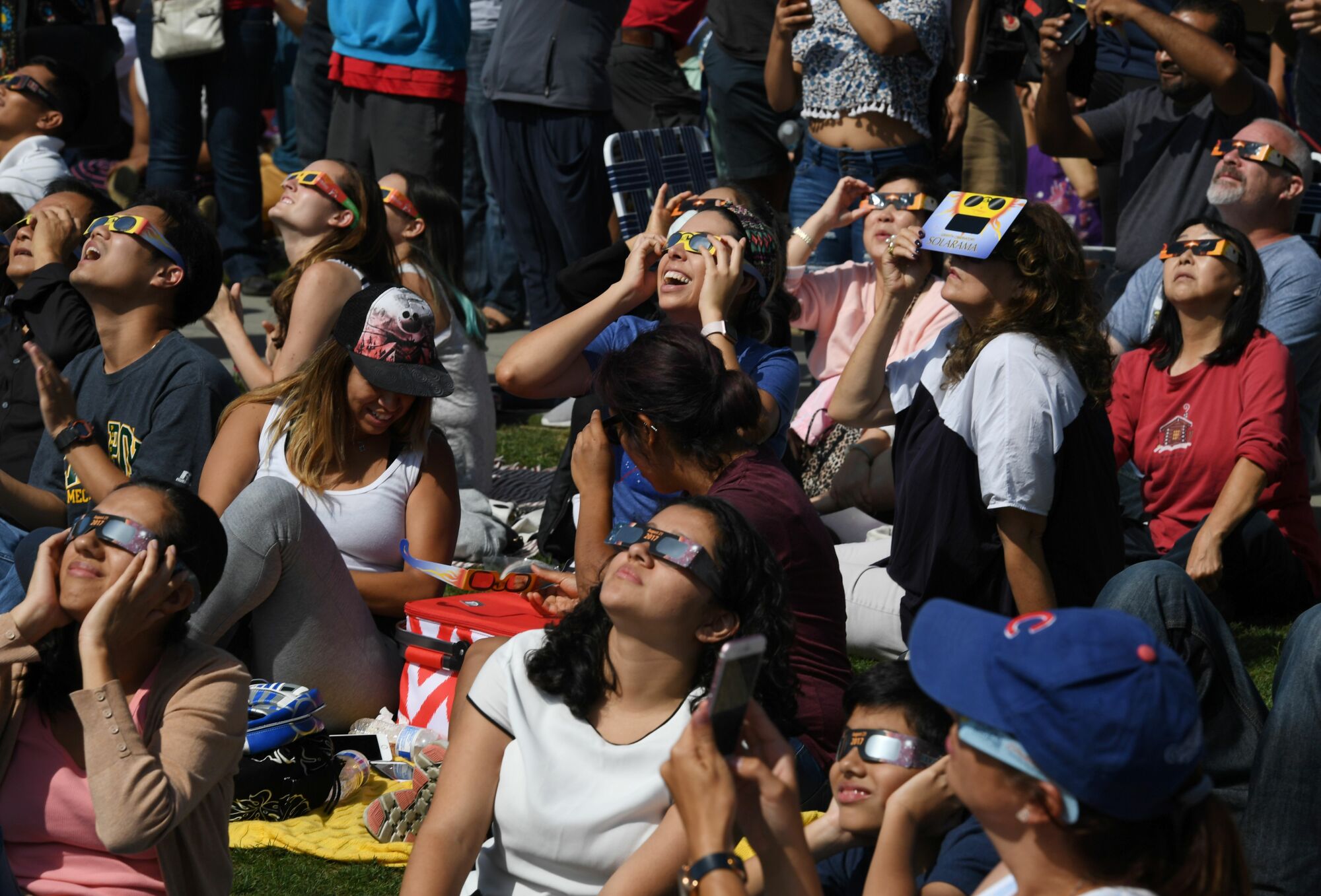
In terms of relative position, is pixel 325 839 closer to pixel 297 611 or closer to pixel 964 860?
pixel 297 611

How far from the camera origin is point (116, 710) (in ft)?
8.81

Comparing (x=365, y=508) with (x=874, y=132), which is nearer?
(x=365, y=508)

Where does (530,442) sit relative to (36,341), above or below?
below

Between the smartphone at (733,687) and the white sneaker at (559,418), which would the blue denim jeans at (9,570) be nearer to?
the smartphone at (733,687)

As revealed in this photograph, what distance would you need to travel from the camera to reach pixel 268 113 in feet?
→ 48.0

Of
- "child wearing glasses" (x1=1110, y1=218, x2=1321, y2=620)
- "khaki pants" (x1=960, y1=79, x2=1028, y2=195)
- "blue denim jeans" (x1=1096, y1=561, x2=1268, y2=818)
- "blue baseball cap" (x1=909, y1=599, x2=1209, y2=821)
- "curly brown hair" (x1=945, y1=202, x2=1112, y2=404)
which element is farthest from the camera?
"khaki pants" (x1=960, y1=79, x2=1028, y2=195)

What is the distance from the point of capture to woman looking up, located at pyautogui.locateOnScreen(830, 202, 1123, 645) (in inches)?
147

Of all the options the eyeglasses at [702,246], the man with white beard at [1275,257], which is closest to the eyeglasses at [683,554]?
the eyeglasses at [702,246]

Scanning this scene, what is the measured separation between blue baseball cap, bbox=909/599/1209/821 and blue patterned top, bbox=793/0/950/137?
5.03 metres

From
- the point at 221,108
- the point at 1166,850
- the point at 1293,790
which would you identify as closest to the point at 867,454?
the point at 1293,790

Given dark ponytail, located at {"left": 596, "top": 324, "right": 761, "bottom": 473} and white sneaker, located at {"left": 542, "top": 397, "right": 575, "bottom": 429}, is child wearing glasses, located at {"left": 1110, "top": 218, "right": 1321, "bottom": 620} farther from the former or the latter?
white sneaker, located at {"left": 542, "top": 397, "right": 575, "bottom": 429}

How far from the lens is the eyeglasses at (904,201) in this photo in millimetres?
5797

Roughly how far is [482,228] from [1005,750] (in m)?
8.26

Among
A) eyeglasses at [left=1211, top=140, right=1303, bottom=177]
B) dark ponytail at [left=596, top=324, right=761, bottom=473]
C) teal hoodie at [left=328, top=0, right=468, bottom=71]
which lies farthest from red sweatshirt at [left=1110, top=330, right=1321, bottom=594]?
teal hoodie at [left=328, top=0, right=468, bottom=71]
